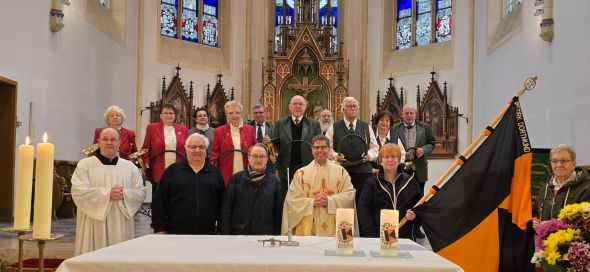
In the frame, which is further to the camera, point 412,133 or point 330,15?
point 330,15

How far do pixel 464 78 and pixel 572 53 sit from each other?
6120mm

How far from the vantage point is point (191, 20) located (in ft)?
60.9

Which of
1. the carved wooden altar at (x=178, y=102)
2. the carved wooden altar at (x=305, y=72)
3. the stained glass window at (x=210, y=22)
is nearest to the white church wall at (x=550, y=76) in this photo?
the carved wooden altar at (x=305, y=72)

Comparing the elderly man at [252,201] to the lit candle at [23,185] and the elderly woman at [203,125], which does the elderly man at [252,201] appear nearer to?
the elderly woman at [203,125]

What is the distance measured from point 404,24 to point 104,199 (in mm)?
13666

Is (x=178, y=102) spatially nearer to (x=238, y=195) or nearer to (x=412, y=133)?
(x=412, y=133)

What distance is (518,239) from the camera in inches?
249

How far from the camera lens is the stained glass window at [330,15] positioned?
62.6 feet

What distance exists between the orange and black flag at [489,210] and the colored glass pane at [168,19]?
41.5 ft

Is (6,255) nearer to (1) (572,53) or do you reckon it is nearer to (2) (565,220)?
(2) (565,220)

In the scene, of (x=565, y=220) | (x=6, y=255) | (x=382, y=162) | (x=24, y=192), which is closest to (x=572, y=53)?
(x=382, y=162)

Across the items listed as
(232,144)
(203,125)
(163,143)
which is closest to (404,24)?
(203,125)

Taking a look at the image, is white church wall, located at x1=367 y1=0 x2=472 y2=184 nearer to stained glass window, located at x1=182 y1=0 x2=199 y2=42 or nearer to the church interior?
the church interior

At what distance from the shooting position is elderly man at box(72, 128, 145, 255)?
6.30 metres
